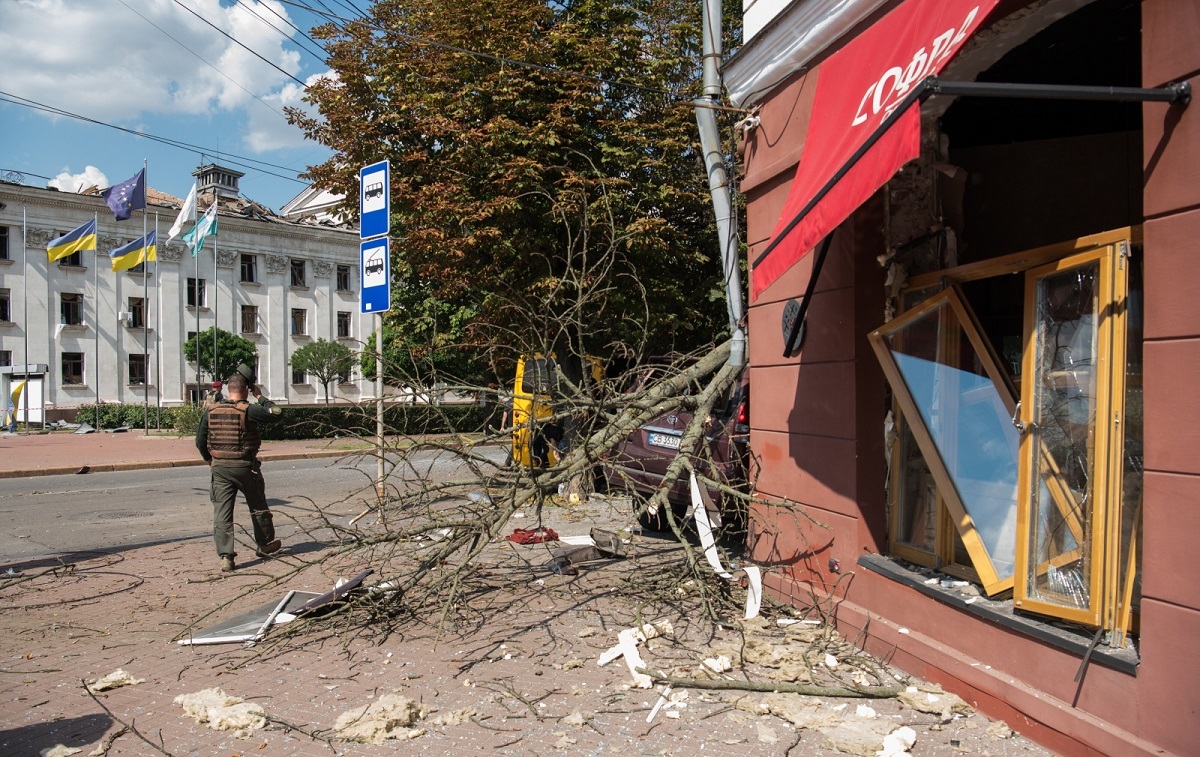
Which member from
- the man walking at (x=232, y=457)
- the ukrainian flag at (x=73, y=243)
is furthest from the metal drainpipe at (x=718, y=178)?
the ukrainian flag at (x=73, y=243)

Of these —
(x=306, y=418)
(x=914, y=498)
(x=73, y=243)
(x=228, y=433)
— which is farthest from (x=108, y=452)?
(x=914, y=498)

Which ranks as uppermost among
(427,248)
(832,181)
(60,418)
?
(427,248)

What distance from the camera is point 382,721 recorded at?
3.93 meters

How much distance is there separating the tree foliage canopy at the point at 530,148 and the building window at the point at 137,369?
119 feet

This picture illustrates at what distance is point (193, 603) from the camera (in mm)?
6285

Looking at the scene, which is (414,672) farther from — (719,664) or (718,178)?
(718,178)

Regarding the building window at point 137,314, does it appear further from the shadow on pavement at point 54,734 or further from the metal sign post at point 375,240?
the shadow on pavement at point 54,734

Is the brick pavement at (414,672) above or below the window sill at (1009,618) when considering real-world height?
below

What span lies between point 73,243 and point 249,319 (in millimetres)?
17685

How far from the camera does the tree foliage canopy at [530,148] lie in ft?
36.9

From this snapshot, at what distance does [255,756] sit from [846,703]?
2.72 meters

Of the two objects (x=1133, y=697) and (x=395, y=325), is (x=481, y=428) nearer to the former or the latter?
(x=1133, y=697)

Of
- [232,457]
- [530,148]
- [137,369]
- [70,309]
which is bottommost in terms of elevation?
[232,457]

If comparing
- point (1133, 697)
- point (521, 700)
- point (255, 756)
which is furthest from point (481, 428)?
point (1133, 697)
